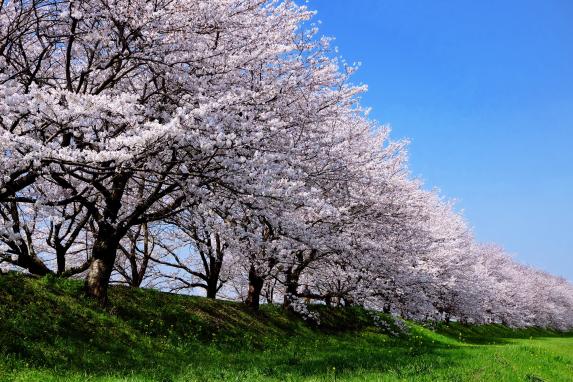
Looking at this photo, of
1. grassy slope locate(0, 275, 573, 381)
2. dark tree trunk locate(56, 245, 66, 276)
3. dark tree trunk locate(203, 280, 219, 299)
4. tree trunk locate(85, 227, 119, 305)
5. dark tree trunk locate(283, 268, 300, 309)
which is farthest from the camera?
dark tree trunk locate(203, 280, 219, 299)

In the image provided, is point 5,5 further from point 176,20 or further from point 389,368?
point 389,368

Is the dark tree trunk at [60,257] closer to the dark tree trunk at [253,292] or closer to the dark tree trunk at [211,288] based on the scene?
the dark tree trunk at [211,288]

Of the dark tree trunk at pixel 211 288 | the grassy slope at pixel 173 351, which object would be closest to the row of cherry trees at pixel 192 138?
the grassy slope at pixel 173 351

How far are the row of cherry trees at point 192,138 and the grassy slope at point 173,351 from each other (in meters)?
1.65

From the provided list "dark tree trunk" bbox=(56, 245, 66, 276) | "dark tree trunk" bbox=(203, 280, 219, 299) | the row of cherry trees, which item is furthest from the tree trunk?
"dark tree trunk" bbox=(203, 280, 219, 299)

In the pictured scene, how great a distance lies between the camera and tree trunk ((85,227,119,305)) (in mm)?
14570

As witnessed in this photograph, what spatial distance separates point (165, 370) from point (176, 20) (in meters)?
7.77

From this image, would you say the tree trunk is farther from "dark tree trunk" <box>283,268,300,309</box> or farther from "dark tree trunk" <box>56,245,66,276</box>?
"dark tree trunk" <box>283,268,300,309</box>

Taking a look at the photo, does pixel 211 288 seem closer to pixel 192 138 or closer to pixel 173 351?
pixel 173 351

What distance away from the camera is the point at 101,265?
14.7 meters

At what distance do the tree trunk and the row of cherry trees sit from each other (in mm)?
46

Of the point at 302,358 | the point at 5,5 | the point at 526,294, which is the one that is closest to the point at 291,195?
the point at 302,358

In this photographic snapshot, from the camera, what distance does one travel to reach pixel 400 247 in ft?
69.7

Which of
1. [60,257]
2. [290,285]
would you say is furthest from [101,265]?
[290,285]
